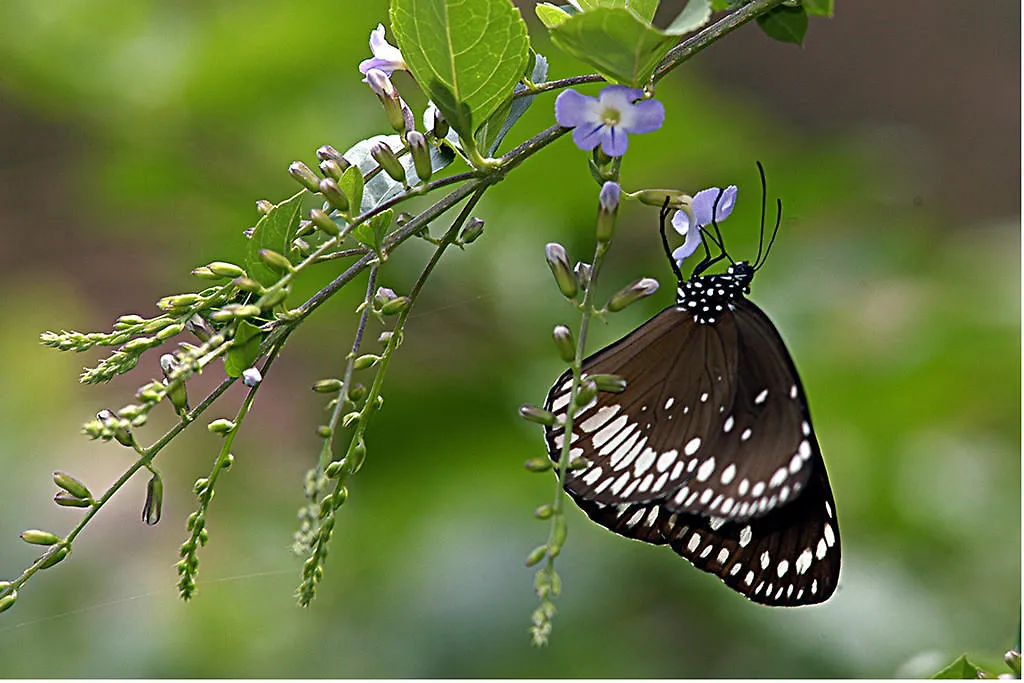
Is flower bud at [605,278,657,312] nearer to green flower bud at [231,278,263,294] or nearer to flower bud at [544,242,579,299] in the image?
flower bud at [544,242,579,299]

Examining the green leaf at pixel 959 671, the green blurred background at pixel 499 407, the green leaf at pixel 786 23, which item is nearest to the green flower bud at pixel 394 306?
the green leaf at pixel 786 23

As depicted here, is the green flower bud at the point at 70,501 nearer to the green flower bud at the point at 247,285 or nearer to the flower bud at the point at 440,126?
the green flower bud at the point at 247,285

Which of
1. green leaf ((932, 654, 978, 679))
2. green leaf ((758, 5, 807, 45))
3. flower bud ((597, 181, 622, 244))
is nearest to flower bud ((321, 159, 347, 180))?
flower bud ((597, 181, 622, 244))

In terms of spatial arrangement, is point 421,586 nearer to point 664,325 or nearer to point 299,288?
point 299,288

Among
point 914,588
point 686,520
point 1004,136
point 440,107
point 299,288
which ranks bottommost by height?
point 914,588

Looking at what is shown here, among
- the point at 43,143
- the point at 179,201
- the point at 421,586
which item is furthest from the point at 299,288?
the point at 43,143

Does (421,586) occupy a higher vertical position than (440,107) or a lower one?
lower

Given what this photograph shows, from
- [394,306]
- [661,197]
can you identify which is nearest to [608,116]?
[661,197]
